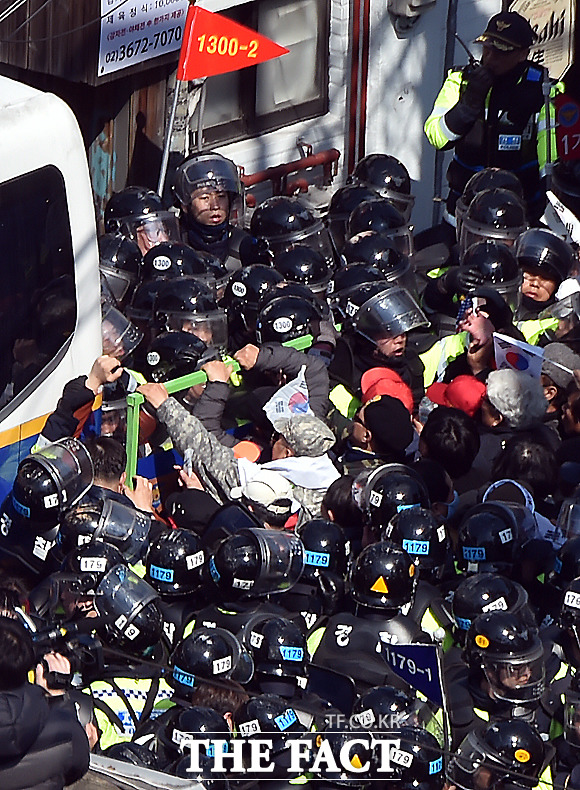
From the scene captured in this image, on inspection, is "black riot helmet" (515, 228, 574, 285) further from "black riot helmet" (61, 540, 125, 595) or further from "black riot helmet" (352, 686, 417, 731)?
"black riot helmet" (352, 686, 417, 731)

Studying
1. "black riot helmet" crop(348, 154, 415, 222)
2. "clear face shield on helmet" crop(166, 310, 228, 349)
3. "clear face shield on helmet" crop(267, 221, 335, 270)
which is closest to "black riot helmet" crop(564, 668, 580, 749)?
"clear face shield on helmet" crop(166, 310, 228, 349)

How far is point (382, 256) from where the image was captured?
9.55m

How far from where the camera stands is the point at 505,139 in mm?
10609

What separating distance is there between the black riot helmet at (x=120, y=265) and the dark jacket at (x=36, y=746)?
4.28 m

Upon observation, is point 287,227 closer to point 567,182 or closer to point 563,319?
point 563,319

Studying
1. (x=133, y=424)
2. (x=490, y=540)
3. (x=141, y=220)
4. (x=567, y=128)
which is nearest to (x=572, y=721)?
(x=490, y=540)

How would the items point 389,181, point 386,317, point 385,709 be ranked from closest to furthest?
point 385,709 → point 386,317 → point 389,181

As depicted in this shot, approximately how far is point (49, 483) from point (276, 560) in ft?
3.57

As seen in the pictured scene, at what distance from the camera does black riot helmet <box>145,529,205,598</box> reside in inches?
282

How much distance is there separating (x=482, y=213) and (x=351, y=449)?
2368 mm

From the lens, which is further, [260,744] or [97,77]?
[97,77]

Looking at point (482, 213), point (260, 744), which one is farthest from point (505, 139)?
point (260, 744)

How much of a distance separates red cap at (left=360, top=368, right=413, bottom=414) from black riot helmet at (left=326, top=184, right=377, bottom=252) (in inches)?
78.1

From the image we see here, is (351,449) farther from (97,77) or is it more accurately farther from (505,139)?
(97,77)
